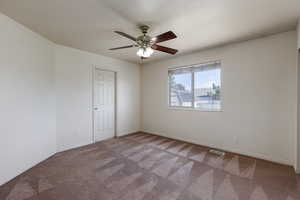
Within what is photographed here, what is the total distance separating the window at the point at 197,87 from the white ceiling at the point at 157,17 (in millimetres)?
849

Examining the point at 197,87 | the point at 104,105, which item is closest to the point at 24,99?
the point at 104,105

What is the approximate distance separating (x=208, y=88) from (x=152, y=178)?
2.48 meters

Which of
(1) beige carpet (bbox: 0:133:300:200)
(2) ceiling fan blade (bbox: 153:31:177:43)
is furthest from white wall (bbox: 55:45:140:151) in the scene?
(2) ceiling fan blade (bbox: 153:31:177:43)

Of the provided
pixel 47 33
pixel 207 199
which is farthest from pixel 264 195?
pixel 47 33

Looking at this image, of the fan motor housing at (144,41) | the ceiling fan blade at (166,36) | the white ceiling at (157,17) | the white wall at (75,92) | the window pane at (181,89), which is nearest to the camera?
the white ceiling at (157,17)

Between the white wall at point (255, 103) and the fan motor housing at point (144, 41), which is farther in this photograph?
the white wall at point (255, 103)

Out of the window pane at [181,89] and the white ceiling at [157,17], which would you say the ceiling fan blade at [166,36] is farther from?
the window pane at [181,89]

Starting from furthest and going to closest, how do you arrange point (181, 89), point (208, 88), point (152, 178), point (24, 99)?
point (181, 89) → point (208, 88) → point (24, 99) → point (152, 178)

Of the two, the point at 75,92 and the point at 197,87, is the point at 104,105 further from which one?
the point at 197,87

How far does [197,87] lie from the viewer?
3.78 metres

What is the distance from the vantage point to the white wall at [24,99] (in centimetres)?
208

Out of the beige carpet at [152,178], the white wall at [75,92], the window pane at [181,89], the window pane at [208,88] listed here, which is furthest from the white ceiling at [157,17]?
the beige carpet at [152,178]

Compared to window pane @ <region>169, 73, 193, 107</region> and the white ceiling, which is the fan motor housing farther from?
window pane @ <region>169, 73, 193, 107</region>

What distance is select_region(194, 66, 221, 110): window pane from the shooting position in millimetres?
3424
